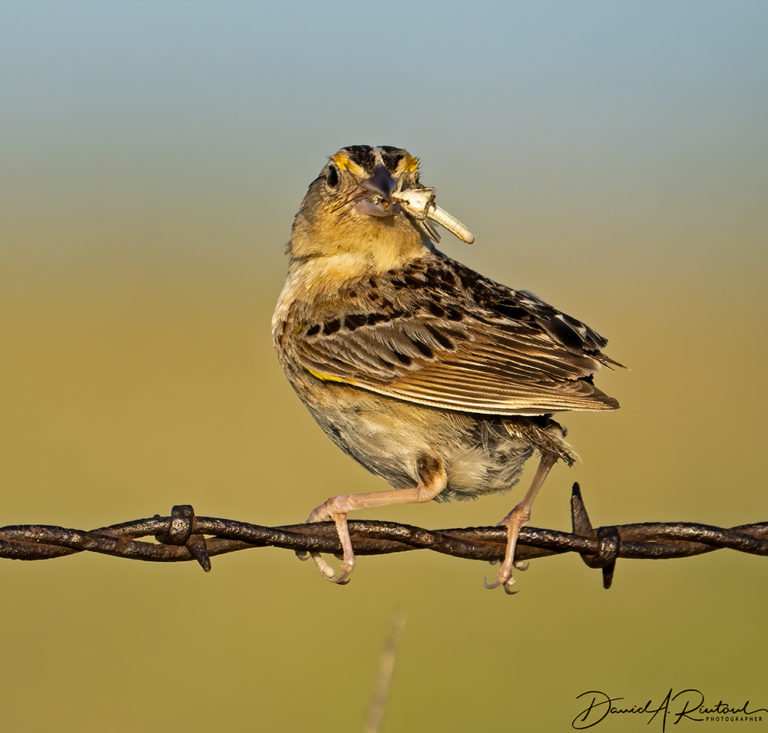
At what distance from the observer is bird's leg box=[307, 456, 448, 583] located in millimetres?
6328

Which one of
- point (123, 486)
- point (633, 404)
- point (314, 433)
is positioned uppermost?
point (633, 404)

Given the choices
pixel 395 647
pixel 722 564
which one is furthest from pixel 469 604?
pixel 395 647

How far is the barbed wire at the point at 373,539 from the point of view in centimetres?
473

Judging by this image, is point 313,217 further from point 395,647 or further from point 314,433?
point 314,433

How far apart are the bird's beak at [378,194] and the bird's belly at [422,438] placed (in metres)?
1.34

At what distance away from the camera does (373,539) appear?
5250 millimetres

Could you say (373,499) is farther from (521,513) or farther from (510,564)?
(510,564)

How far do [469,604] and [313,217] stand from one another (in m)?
6.30

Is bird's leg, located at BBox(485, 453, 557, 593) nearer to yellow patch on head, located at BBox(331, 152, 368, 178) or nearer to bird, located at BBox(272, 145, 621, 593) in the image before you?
bird, located at BBox(272, 145, 621, 593)

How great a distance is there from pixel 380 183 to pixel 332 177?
1.84 feet

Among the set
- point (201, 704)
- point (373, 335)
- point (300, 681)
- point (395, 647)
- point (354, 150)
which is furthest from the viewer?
point (300, 681)

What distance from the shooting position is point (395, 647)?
5.21 metres
